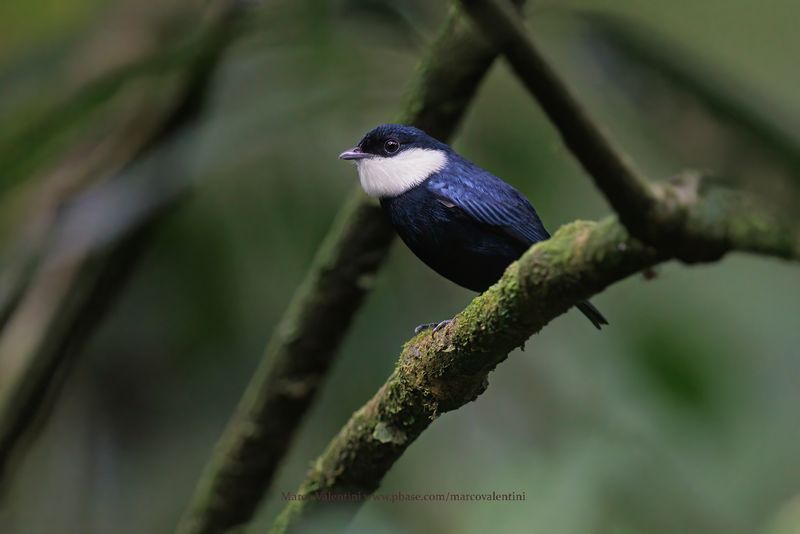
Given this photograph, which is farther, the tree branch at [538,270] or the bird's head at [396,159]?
the bird's head at [396,159]

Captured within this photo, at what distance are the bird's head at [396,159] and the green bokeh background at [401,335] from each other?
16 cm

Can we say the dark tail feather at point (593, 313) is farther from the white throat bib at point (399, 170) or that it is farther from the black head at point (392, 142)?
the black head at point (392, 142)

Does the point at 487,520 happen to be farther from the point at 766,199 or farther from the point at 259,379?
the point at 766,199

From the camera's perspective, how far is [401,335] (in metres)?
4.82

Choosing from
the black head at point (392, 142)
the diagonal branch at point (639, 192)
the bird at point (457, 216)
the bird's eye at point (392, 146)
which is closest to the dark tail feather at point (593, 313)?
the bird at point (457, 216)

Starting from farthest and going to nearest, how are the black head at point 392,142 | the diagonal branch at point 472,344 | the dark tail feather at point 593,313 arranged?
1. the black head at point 392,142
2. the dark tail feather at point 593,313
3. the diagonal branch at point 472,344

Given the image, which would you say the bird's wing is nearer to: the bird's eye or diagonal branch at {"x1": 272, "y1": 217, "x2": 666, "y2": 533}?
the bird's eye

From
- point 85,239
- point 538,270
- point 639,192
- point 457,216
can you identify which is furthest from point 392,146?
point 639,192

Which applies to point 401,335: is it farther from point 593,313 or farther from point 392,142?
point 593,313

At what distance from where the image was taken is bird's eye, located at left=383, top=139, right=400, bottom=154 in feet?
12.4

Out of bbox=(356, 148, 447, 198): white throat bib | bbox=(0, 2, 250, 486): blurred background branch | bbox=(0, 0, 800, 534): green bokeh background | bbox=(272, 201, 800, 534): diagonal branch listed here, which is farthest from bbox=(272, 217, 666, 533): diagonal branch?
bbox=(0, 2, 250, 486): blurred background branch

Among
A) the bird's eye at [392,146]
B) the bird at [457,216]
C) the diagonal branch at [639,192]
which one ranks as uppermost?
the diagonal branch at [639,192]

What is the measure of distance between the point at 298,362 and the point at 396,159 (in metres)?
0.90

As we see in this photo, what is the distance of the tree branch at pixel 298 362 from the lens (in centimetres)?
378
